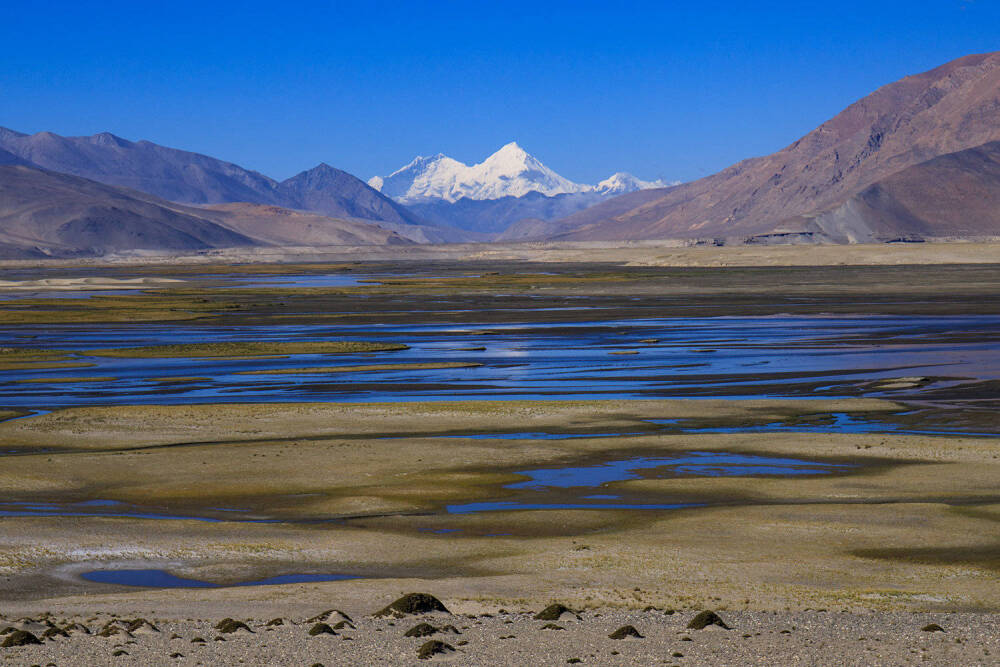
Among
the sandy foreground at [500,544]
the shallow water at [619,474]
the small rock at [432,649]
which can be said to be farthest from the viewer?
the shallow water at [619,474]

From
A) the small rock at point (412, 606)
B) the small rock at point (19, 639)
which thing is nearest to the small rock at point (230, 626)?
the small rock at point (412, 606)

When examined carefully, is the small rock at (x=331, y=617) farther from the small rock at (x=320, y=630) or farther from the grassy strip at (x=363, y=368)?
the grassy strip at (x=363, y=368)

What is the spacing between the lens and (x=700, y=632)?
50.3 feet

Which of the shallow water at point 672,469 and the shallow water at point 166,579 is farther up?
the shallow water at point 166,579

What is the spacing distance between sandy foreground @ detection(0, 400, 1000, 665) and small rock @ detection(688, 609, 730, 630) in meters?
0.24

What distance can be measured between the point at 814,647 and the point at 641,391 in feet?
86.8

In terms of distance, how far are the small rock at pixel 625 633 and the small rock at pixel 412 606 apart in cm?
246

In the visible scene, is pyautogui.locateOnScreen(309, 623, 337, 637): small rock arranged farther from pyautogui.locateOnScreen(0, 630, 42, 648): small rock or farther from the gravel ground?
pyautogui.locateOnScreen(0, 630, 42, 648): small rock

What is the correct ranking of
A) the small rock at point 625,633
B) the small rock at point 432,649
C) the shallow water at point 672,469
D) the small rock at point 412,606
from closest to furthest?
the small rock at point 432,649
the small rock at point 625,633
the small rock at point 412,606
the shallow water at point 672,469

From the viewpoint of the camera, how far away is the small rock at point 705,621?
51.0 ft

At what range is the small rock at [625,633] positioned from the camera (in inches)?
597

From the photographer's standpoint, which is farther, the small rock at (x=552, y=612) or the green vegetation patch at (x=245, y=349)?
the green vegetation patch at (x=245, y=349)

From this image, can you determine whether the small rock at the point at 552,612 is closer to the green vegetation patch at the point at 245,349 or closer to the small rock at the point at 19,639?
the small rock at the point at 19,639

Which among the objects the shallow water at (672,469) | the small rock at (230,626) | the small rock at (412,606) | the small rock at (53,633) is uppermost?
the small rock at (53,633)
